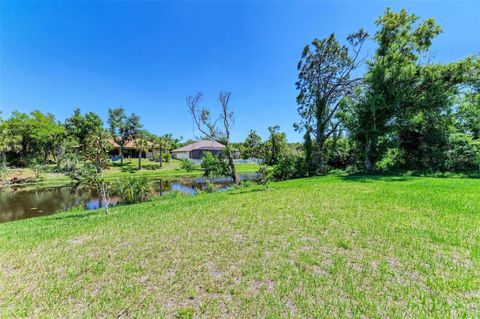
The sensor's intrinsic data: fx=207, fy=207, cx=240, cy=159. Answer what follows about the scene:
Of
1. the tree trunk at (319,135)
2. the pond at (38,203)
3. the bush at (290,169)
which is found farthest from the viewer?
the bush at (290,169)

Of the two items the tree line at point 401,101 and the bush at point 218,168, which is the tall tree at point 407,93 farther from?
the bush at point 218,168

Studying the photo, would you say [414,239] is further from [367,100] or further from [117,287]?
[367,100]

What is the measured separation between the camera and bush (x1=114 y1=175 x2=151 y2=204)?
40.3 ft

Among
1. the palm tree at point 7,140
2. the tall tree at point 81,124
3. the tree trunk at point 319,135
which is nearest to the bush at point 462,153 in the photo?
the tree trunk at point 319,135

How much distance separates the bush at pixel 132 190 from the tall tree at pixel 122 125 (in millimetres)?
22443

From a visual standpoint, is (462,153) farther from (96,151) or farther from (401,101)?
(96,151)

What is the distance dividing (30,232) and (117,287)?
5214mm

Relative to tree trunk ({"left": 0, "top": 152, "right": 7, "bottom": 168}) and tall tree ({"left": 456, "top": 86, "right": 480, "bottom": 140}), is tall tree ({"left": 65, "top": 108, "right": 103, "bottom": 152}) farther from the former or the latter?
tall tree ({"left": 456, "top": 86, "right": 480, "bottom": 140})

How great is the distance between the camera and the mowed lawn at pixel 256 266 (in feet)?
8.88

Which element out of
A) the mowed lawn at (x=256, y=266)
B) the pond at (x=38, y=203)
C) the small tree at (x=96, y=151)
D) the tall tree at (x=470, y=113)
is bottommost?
the pond at (x=38, y=203)

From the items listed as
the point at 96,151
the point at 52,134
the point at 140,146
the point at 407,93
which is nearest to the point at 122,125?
the point at 140,146

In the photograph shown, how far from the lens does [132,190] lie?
40.4ft

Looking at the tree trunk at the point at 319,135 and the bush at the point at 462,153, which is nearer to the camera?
the bush at the point at 462,153

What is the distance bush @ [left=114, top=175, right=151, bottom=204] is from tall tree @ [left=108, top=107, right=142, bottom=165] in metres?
22.4
